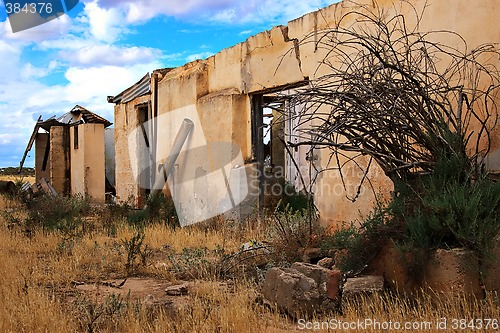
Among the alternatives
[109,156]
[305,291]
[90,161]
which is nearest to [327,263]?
[305,291]

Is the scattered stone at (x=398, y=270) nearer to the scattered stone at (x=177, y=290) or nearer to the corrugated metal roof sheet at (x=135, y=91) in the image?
the scattered stone at (x=177, y=290)

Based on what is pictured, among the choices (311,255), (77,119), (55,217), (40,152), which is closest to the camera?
(311,255)

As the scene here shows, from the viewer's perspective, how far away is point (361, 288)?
464 centimetres

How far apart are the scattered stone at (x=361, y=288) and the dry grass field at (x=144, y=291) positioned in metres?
0.08

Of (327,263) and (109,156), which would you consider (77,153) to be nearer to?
(109,156)

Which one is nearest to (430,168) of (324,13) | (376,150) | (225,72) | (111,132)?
(376,150)

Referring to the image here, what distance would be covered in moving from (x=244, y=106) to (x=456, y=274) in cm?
601

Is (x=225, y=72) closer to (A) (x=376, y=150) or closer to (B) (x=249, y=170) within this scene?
(B) (x=249, y=170)

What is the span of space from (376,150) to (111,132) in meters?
16.2

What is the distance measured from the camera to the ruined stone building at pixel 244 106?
6402 millimetres

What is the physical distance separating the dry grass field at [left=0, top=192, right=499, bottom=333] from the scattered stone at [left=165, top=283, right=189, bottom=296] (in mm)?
60

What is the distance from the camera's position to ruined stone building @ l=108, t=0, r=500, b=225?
6.40 metres

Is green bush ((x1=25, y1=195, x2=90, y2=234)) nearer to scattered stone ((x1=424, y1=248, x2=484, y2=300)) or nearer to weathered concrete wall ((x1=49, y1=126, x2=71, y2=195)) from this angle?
scattered stone ((x1=424, y1=248, x2=484, y2=300))

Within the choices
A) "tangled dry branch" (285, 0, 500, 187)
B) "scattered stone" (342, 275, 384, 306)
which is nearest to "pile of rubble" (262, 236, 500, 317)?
"scattered stone" (342, 275, 384, 306)
